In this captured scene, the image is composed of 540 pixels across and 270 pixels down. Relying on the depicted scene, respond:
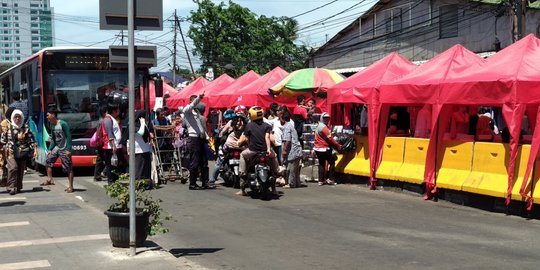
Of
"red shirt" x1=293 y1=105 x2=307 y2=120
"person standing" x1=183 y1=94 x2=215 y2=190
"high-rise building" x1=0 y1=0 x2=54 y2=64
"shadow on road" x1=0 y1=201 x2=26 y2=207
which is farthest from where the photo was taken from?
"high-rise building" x1=0 y1=0 x2=54 y2=64

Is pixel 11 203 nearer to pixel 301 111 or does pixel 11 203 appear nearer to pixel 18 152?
pixel 18 152

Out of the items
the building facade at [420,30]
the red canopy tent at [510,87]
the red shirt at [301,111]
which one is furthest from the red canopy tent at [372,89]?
the building facade at [420,30]

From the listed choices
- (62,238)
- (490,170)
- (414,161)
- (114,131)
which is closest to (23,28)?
(114,131)

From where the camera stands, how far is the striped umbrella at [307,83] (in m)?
19.5

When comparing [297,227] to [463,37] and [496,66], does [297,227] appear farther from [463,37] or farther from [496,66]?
[463,37]

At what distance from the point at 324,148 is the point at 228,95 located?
10.4 m

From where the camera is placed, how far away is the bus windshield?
16.8 metres

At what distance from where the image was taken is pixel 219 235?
8938 millimetres

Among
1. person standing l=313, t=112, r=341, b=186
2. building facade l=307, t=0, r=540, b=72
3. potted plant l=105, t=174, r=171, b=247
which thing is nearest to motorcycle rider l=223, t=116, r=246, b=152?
person standing l=313, t=112, r=341, b=186

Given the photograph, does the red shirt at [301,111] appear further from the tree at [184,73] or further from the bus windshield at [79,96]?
the tree at [184,73]

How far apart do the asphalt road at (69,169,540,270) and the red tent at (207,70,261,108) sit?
1178cm

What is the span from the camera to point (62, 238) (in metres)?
8.34

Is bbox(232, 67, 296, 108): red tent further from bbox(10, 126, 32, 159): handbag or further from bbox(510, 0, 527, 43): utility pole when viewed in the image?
bbox(10, 126, 32, 159): handbag

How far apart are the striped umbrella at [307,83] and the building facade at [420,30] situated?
9.85 m
